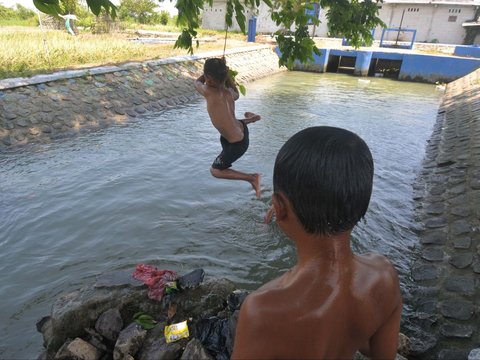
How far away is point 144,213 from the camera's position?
Answer: 19.6 feet

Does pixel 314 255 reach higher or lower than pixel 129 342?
higher

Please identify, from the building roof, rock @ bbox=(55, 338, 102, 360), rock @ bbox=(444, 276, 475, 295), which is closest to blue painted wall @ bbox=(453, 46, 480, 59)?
the building roof

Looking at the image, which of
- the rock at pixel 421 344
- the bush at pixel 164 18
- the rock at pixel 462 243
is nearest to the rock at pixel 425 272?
the rock at pixel 462 243

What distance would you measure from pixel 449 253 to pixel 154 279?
4021mm

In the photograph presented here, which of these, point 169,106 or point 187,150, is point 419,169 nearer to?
point 187,150

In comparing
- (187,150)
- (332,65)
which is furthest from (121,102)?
(332,65)

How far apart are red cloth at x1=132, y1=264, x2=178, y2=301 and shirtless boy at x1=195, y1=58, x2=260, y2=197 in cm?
199

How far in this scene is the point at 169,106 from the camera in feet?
41.7

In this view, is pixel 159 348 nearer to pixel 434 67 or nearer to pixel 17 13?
pixel 434 67

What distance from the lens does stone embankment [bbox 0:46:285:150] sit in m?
8.77

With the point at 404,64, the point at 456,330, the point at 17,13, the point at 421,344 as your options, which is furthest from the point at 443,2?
the point at 17,13

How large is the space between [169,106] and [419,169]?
27.1 ft

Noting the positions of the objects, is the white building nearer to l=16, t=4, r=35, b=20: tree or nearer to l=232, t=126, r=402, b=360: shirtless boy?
l=232, t=126, r=402, b=360: shirtless boy

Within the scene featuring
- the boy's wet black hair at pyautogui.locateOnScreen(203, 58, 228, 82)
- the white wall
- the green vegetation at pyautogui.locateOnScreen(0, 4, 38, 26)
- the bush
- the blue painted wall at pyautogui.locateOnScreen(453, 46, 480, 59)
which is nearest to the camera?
the boy's wet black hair at pyautogui.locateOnScreen(203, 58, 228, 82)
